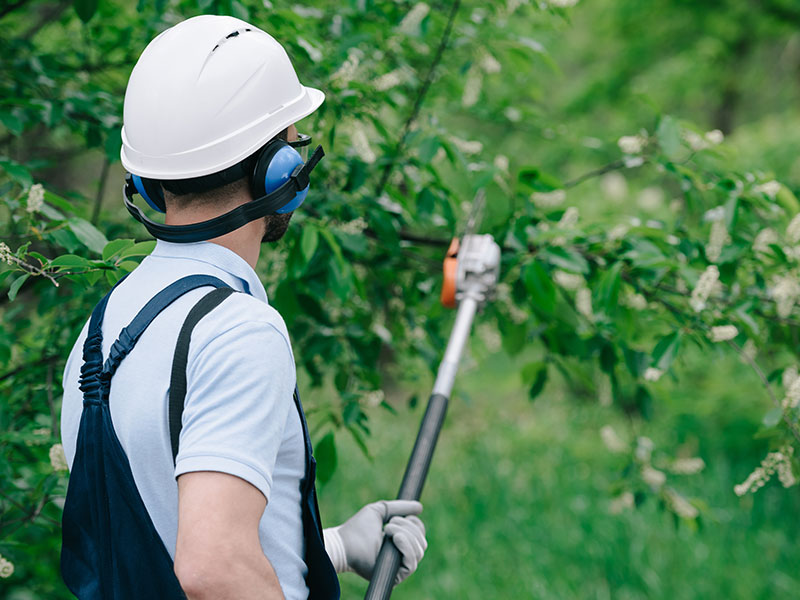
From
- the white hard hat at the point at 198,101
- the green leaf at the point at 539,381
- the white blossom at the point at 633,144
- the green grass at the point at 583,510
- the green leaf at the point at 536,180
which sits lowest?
the green grass at the point at 583,510

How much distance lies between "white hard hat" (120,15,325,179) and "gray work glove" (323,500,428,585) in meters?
0.81

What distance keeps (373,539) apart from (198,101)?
3.08 ft

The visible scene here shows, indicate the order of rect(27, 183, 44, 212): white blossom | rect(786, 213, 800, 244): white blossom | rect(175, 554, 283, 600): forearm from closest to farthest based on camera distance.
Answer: rect(175, 554, 283, 600): forearm
rect(27, 183, 44, 212): white blossom
rect(786, 213, 800, 244): white blossom

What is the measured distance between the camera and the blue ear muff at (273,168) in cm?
118

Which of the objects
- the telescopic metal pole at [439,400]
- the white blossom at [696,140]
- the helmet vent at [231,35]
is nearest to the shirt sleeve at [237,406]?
the helmet vent at [231,35]

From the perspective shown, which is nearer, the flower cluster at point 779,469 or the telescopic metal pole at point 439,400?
the telescopic metal pole at point 439,400

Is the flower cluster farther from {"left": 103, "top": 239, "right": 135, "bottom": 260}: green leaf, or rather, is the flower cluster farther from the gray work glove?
{"left": 103, "top": 239, "right": 135, "bottom": 260}: green leaf

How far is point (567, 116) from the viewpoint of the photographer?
8.10 m

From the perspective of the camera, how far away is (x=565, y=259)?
200 centimetres

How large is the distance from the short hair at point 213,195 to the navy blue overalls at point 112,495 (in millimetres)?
150

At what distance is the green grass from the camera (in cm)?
412

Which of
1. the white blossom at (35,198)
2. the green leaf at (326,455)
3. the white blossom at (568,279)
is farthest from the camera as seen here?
the white blossom at (568,279)

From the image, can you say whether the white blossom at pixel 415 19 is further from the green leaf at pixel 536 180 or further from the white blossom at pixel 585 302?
the white blossom at pixel 585 302

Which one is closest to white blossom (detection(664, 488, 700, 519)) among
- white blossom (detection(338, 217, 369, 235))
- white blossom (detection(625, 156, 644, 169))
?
white blossom (detection(625, 156, 644, 169))
